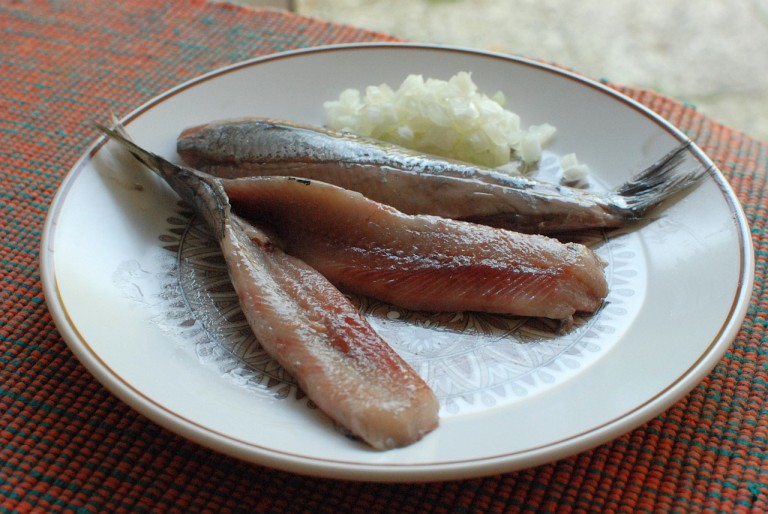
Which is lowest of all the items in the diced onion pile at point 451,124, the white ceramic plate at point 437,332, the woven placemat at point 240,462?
the woven placemat at point 240,462

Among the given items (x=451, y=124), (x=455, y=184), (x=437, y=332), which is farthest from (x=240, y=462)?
(x=451, y=124)

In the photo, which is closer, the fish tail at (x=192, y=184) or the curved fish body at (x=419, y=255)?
the curved fish body at (x=419, y=255)

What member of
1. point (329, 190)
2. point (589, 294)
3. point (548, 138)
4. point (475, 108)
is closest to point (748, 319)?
point (589, 294)

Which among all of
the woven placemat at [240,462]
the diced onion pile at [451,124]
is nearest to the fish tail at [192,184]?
the woven placemat at [240,462]

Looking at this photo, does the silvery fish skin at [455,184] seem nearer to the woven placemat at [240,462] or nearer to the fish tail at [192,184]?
the fish tail at [192,184]

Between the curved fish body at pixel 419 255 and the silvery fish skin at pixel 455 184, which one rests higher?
the silvery fish skin at pixel 455 184

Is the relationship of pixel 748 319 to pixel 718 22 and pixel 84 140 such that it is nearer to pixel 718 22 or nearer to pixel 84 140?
pixel 84 140
